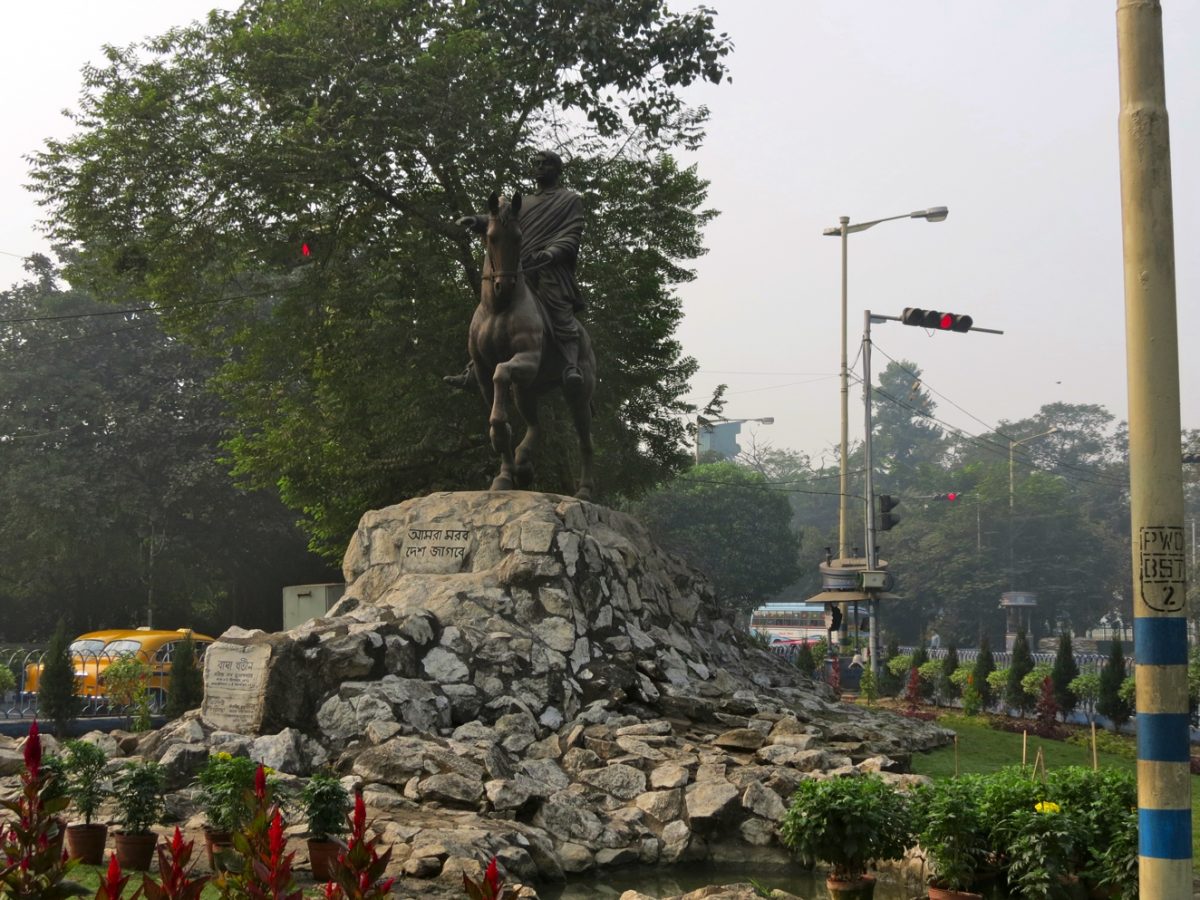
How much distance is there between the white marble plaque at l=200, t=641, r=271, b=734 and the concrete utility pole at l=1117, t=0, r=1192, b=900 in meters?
7.83

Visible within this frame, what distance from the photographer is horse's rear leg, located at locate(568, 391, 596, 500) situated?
51.2 ft

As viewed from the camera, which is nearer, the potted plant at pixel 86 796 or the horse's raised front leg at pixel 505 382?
the potted plant at pixel 86 796

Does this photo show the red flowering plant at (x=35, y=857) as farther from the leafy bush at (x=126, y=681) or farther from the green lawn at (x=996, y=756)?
the leafy bush at (x=126, y=681)

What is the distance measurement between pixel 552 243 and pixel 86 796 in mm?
7872

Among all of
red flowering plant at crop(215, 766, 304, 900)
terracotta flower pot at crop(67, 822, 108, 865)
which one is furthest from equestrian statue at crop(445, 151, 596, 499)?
red flowering plant at crop(215, 766, 304, 900)

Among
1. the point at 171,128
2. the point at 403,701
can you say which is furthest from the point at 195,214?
the point at 403,701

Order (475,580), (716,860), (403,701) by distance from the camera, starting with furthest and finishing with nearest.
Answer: (475,580) < (403,701) < (716,860)

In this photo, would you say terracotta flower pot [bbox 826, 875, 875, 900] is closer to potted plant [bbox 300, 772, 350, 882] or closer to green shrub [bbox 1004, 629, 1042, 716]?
potted plant [bbox 300, 772, 350, 882]

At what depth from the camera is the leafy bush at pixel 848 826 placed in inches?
316

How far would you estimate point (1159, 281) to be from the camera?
18.4ft

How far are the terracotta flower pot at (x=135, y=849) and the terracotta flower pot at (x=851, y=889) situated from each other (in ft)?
13.2

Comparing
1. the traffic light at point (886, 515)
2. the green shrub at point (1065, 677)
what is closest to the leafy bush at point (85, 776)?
the traffic light at point (886, 515)

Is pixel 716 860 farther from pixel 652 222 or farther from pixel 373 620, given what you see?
pixel 652 222

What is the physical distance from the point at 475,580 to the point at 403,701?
87.6 inches
